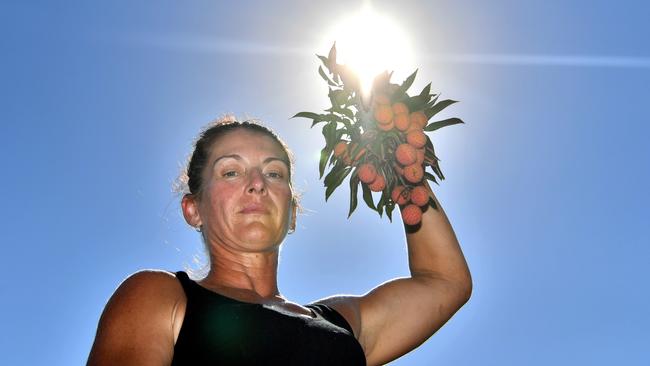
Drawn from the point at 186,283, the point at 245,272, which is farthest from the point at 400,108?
the point at 186,283

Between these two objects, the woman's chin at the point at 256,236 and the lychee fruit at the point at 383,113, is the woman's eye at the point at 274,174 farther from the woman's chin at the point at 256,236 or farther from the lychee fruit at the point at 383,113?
the lychee fruit at the point at 383,113

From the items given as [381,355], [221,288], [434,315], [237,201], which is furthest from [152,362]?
[434,315]

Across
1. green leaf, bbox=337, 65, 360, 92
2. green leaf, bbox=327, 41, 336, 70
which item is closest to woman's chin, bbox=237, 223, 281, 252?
green leaf, bbox=337, 65, 360, 92

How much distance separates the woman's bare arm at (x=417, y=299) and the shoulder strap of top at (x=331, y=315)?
6.0 inches

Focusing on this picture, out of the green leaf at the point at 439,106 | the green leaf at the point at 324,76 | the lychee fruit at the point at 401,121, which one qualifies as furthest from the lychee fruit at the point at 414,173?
the green leaf at the point at 324,76

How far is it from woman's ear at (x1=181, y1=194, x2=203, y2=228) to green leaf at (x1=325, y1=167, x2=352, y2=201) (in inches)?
35.6

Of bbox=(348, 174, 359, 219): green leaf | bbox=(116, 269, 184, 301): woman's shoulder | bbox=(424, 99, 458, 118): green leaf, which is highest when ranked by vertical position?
bbox=(424, 99, 458, 118): green leaf

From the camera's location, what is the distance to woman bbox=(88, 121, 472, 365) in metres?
3.49

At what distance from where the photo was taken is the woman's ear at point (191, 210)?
15.7ft

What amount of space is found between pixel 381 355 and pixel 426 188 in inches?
47.4

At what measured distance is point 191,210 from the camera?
4.80 meters

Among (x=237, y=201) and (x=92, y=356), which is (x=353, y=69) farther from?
(x=92, y=356)

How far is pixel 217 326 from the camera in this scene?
11.8 ft

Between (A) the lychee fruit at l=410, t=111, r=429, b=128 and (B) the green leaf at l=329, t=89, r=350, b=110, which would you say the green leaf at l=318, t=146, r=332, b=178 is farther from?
(A) the lychee fruit at l=410, t=111, r=429, b=128
